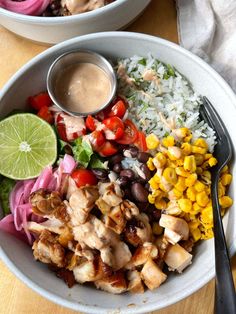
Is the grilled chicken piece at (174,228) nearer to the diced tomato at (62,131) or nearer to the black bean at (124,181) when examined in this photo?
the black bean at (124,181)

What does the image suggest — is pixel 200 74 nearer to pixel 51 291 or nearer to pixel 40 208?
pixel 40 208

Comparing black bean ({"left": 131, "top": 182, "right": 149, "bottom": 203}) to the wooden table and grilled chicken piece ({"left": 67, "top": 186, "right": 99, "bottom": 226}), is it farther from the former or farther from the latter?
the wooden table

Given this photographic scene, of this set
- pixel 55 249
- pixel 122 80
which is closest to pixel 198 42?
pixel 122 80

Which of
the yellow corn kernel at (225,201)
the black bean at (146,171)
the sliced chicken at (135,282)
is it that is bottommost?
the sliced chicken at (135,282)

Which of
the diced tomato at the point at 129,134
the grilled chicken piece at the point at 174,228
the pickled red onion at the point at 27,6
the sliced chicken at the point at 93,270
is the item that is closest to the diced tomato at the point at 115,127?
the diced tomato at the point at 129,134

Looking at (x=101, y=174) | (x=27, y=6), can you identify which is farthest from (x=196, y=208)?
(x=27, y=6)

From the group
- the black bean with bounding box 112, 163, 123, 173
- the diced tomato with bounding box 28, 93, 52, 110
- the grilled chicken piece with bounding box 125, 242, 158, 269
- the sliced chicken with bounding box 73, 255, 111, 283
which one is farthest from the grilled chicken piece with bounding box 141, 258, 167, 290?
the diced tomato with bounding box 28, 93, 52, 110
